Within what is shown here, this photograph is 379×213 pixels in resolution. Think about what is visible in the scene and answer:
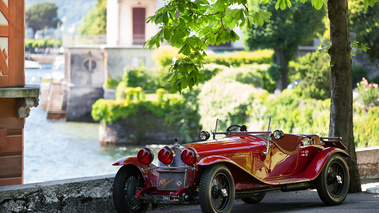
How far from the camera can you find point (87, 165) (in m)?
47.3

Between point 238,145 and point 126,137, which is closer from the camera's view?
point 238,145

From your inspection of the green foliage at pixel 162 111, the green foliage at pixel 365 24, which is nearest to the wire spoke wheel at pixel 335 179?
the green foliage at pixel 365 24

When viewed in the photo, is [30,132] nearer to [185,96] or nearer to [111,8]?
[111,8]

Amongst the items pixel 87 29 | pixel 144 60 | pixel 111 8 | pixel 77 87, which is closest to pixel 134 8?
pixel 111 8

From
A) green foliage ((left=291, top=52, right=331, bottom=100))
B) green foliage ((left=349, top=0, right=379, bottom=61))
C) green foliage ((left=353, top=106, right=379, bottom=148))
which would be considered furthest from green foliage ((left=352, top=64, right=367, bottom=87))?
green foliage ((left=353, top=106, right=379, bottom=148))

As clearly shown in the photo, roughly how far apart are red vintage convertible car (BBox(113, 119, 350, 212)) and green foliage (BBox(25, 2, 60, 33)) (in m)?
138

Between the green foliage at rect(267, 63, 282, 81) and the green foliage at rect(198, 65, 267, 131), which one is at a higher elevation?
the green foliage at rect(267, 63, 282, 81)

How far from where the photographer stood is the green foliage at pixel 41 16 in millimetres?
143750

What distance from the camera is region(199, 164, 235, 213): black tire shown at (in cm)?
718

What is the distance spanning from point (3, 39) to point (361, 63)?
4188 cm

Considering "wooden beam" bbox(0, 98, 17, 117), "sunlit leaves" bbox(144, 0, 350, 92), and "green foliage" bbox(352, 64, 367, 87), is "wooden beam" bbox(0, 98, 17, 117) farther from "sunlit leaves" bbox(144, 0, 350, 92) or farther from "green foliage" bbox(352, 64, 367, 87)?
"green foliage" bbox(352, 64, 367, 87)

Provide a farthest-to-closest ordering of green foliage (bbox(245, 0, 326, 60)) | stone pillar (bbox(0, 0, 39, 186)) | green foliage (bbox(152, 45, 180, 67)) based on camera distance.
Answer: green foliage (bbox(152, 45, 180, 67))
green foliage (bbox(245, 0, 326, 60))
stone pillar (bbox(0, 0, 39, 186))

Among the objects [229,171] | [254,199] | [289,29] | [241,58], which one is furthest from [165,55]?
[229,171]

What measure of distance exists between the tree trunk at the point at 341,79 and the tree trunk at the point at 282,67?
41.4 m
